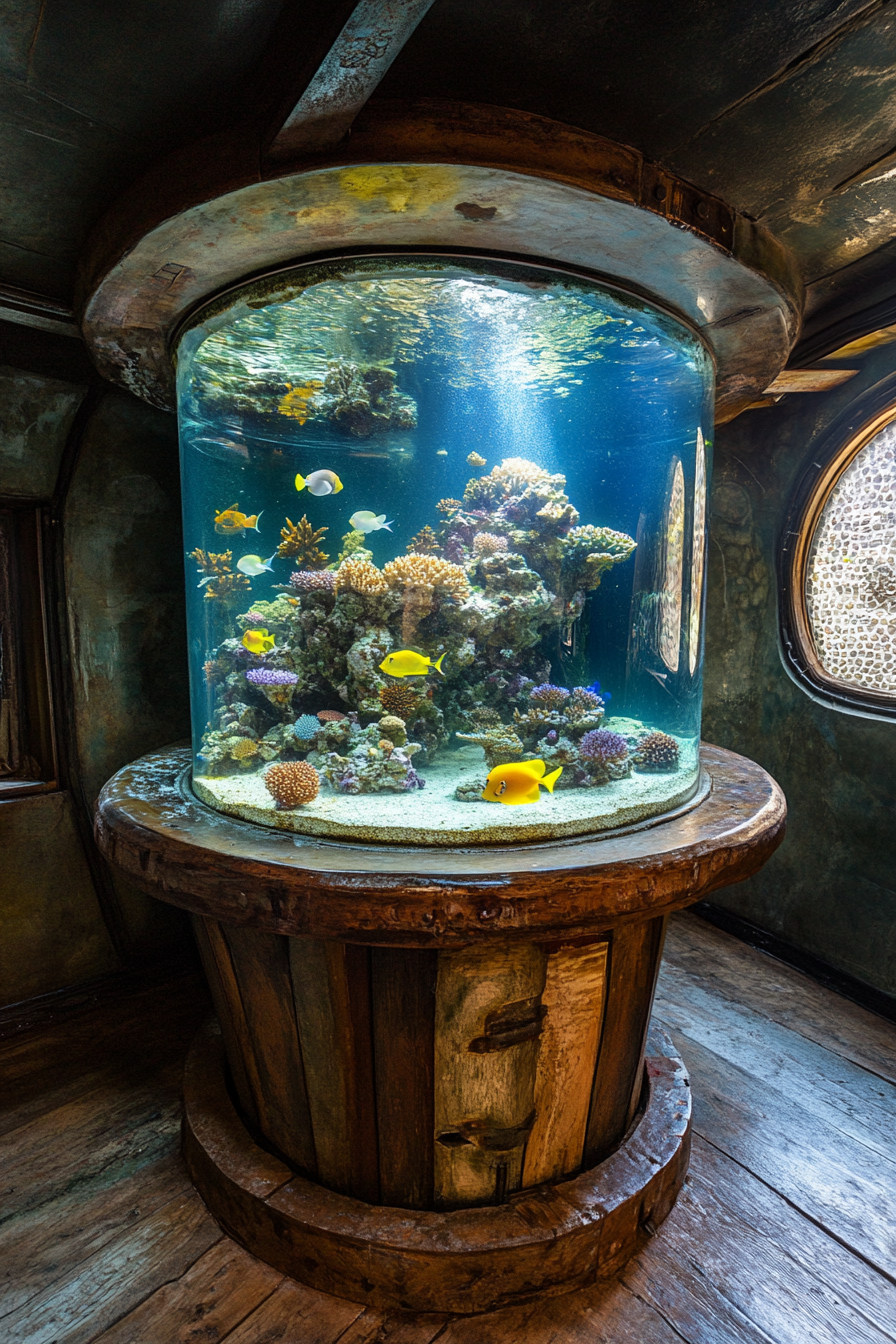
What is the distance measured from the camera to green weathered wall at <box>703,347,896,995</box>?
131 inches

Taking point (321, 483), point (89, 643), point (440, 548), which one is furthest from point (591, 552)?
point (89, 643)

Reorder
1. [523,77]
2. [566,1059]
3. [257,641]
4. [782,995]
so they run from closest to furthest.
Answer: [523,77], [566,1059], [257,641], [782,995]

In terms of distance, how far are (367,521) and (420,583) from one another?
0.95 ft

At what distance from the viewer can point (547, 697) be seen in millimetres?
1987

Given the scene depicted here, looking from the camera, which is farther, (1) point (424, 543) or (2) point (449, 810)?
(1) point (424, 543)

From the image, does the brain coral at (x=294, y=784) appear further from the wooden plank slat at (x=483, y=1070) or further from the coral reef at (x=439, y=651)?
the wooden plank slat at (x=483, y=1070)

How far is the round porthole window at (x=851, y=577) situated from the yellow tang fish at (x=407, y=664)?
2.69 metres

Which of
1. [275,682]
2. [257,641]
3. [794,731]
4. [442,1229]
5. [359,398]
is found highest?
[359,398]

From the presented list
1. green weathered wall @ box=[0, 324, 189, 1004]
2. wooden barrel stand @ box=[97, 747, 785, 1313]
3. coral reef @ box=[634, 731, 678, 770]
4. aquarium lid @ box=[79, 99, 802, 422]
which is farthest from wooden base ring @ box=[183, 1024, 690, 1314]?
aquarium lid @ box=[79, 99, 802, 422]

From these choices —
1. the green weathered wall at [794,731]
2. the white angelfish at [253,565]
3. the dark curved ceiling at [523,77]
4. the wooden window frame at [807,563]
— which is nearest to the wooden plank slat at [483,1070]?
the white angelfish at [253,565]

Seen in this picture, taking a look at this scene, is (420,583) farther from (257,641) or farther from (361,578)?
(257,641)

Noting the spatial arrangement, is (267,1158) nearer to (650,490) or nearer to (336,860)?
(336,860)

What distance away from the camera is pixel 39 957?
314 centimetres

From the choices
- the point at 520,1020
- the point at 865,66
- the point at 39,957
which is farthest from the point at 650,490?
the point at 39,957
